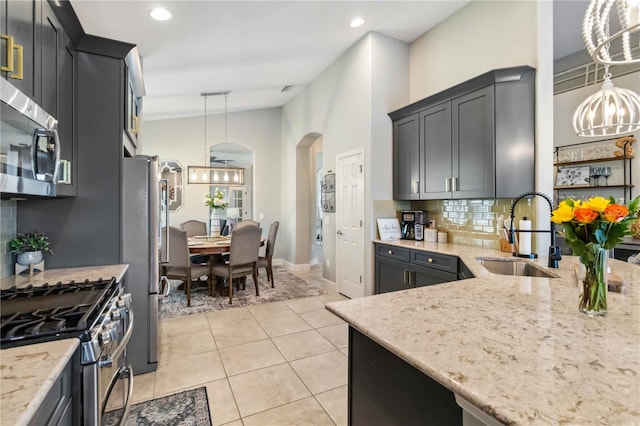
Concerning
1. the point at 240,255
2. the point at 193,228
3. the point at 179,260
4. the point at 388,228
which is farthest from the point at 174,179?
the point at 388,228

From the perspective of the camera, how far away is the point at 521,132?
2.89 m

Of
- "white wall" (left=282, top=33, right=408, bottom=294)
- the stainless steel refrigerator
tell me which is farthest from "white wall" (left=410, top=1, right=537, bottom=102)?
the stainless steel refrigerator

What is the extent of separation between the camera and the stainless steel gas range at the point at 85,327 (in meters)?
1.13

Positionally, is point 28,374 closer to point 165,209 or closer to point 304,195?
point 165,209

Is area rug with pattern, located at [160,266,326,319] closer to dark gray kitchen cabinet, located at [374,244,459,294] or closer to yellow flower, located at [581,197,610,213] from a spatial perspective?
dark gray kitchen cabinet, located at [374,244,459,294]

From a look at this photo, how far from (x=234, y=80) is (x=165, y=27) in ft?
6.10

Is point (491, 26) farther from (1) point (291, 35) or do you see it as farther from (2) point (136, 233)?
(2) point (136, 233)

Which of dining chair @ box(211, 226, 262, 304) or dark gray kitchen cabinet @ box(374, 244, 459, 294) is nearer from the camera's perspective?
dark gray kitchen cabinet @ box(374, 244, 459, 294)

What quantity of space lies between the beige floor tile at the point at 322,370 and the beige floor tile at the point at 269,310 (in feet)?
3.81

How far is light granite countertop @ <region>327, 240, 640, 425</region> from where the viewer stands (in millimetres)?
628

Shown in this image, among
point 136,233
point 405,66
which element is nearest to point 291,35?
point 405,66

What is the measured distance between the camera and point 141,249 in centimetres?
246

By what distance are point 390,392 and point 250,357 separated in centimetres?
199

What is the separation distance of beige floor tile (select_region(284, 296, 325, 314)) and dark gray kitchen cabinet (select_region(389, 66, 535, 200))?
2.07 metres
